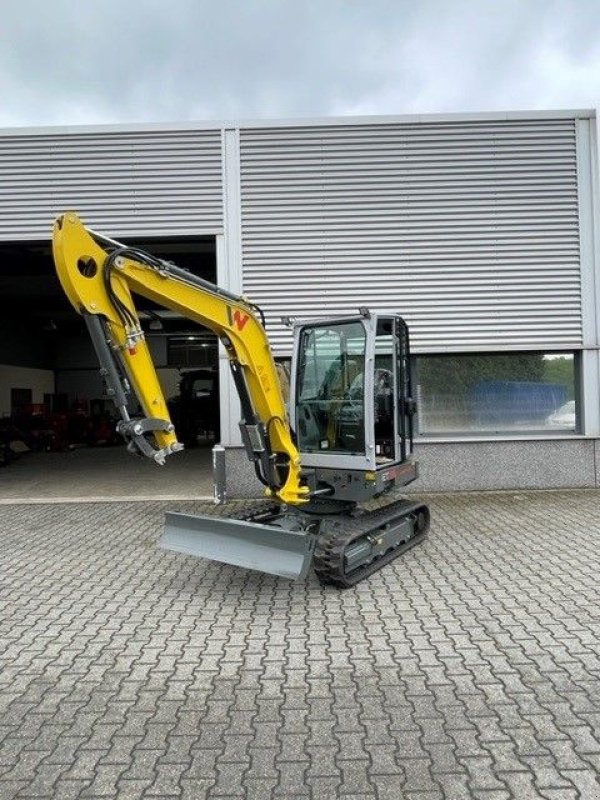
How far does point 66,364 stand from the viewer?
83.0 ft

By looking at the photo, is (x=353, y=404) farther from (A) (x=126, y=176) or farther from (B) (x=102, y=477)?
(B) (x=102, y=477)

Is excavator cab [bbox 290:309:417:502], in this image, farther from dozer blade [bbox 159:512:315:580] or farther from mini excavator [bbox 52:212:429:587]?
dozer blade [bbox 159:512:315:580]

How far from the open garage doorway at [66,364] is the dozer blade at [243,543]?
6.13 meters

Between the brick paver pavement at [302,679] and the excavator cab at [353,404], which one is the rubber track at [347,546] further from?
the excavator cab at [353,404]

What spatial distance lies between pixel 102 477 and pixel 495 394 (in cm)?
792

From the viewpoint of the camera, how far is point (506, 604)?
4879mm

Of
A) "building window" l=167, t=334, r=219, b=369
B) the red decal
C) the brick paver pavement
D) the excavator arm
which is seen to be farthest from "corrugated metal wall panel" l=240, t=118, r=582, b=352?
"building window" l=167, t=334, r=219, b=369

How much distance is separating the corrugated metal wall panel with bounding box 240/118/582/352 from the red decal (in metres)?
3.75

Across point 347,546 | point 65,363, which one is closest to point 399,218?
point 347,546

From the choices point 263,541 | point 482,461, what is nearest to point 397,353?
point 263,541

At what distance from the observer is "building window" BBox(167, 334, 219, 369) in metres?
25.2

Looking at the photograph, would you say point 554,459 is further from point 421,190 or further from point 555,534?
point 421,190

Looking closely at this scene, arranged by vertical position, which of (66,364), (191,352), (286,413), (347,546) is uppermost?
(191,352)

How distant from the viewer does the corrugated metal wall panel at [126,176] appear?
9.58 metres
